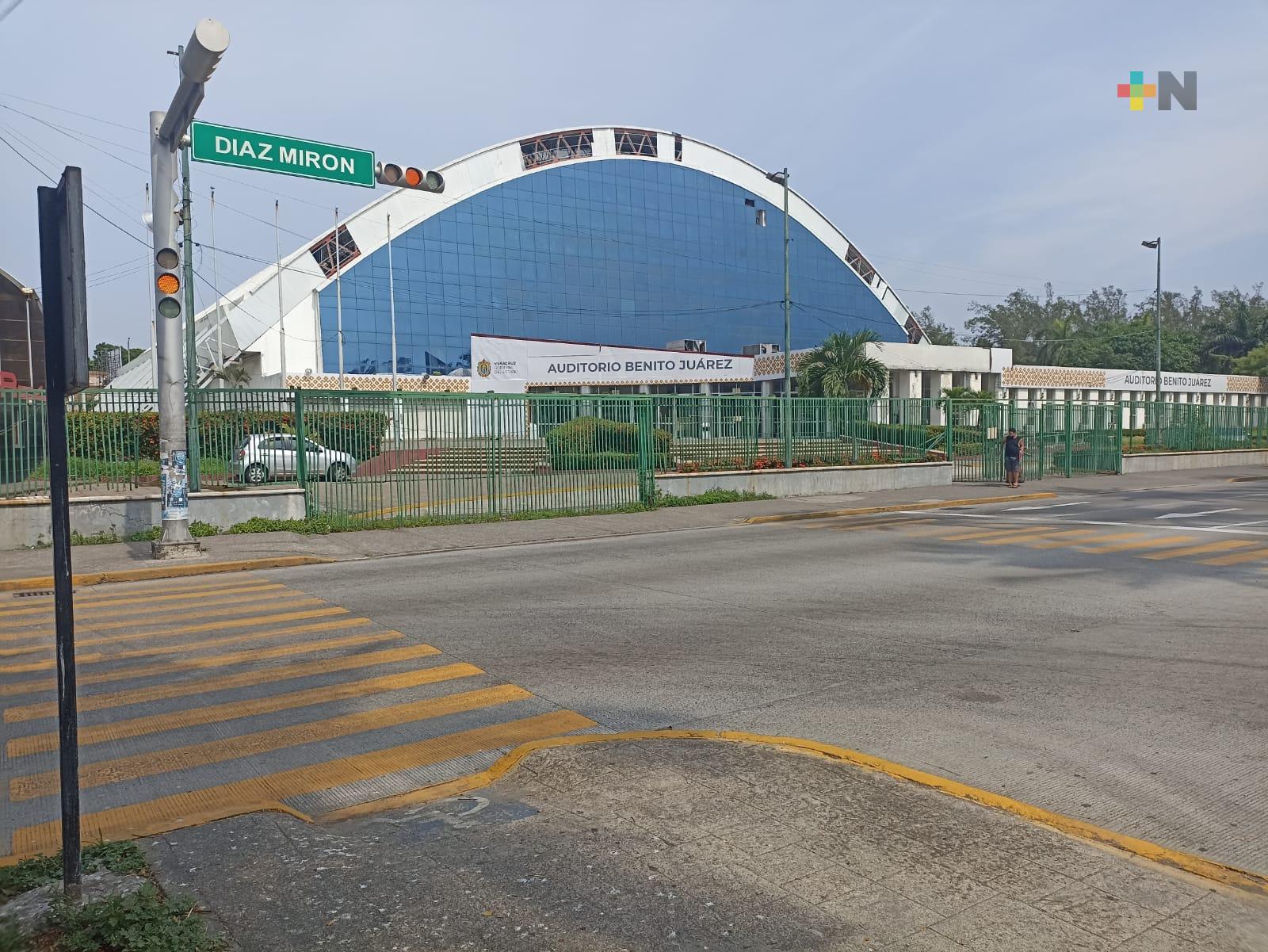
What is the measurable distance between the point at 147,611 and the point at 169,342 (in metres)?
5.55

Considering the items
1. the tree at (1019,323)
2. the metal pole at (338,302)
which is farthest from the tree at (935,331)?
the metal pole at (338,302)

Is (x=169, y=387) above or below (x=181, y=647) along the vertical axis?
above

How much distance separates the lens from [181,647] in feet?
29.8

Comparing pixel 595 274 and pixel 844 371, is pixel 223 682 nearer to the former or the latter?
pixel 844 371

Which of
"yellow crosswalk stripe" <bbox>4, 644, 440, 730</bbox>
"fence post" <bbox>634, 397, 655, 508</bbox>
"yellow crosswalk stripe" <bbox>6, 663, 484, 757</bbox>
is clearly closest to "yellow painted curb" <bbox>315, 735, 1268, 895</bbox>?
"yellow crosswalk stripe" <bbox>6, 663, 484, 757</bbox>

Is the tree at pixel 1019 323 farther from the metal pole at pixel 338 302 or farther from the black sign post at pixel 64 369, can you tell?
the black sign post at pixel 64 369

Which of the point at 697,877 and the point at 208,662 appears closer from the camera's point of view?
the point at 697,877

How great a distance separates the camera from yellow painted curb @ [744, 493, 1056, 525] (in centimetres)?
2225

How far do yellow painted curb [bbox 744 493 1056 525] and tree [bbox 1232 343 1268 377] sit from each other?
66.0 meters

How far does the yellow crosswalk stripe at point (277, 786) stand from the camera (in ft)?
16.0

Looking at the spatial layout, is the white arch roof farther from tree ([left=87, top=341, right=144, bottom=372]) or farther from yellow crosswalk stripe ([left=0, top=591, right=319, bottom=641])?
yellow crosswalk stripe ([left=0, top=591, right=319, bottom=641])

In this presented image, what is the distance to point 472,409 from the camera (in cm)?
2008

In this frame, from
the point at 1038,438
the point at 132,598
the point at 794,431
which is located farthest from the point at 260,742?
the point at 1038,438

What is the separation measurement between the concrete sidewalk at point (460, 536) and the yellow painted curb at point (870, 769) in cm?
1062
